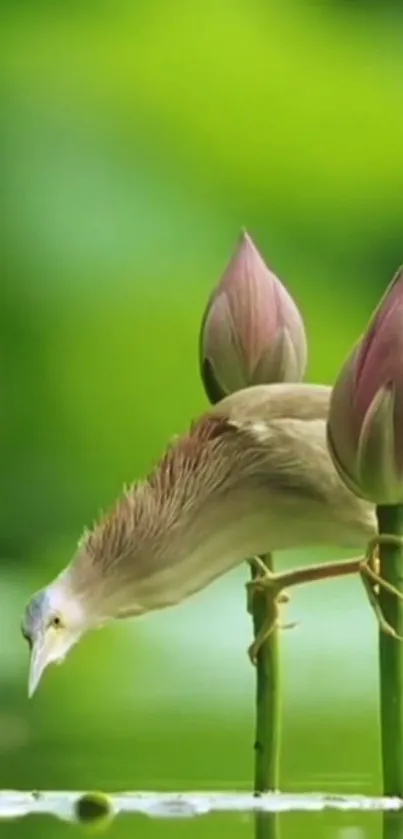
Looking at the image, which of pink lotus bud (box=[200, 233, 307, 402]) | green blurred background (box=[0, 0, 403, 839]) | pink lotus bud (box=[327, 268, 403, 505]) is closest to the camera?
pink lotus bud (box=[327, 268, 403, 505])

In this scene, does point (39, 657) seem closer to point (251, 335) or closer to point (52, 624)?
point (52, 624)

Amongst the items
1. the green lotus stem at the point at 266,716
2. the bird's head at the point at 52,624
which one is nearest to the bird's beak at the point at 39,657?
the bird's head at the point at 52,624

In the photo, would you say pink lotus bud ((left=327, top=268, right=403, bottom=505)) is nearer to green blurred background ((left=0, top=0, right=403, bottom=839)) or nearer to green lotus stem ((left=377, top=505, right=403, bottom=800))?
green lotus stem ((left=377, top=505, right=403, bottom=800))

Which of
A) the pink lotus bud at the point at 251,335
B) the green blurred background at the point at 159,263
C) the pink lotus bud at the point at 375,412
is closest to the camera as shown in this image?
the pink lotus bud at the point at 375,412

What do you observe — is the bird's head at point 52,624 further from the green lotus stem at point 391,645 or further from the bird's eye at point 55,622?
the green lotus stem at point 391,645

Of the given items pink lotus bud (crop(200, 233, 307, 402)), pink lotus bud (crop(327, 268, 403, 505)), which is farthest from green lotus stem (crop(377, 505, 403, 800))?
pink lotus bud (crop(200, 233, 307, 402))

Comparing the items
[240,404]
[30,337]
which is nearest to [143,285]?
[30,337]

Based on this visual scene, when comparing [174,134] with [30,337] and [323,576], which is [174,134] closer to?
[30,337]
